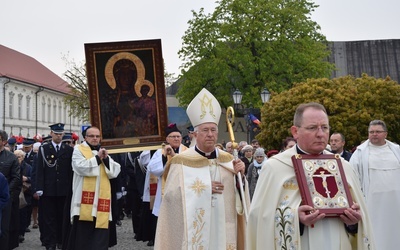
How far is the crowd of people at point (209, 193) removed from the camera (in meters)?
4.53

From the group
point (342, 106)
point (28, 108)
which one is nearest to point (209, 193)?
point (342, 106)

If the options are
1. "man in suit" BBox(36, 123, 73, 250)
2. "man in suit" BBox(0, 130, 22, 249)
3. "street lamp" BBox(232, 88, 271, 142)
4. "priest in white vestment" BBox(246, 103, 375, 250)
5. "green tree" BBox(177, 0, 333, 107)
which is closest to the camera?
"priest in white vestment" BBox(246, 103, 375, 250)

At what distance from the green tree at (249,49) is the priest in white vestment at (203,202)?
33.2m

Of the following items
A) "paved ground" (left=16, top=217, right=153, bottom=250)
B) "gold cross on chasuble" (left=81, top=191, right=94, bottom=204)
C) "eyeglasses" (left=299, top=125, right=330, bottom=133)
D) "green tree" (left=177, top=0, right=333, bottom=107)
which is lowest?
"paved ground" (left=16, top=217, right=153, bottom=250)

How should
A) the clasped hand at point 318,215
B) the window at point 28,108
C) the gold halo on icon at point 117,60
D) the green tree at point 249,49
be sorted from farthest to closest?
the window at point 28,108, the green tree at point 249,49, the gold halo on icon at point 117,60, the clasped hand at point 318,215

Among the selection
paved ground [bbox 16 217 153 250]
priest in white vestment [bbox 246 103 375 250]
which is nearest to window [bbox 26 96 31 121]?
Result: paved ground [bbox 16 217 153 250]

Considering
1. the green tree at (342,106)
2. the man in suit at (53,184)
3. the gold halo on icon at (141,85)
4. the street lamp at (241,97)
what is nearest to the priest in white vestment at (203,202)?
the gold halo on icon at (141,85)

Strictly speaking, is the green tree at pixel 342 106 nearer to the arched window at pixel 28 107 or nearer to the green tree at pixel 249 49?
the green tree at pixel 249 49

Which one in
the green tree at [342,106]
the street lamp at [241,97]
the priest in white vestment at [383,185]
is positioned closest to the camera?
the priest in white vestment at [383,185]

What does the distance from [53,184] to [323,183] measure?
8.12m

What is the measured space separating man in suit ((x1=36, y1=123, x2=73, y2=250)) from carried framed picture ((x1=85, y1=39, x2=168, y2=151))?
5.43 ft

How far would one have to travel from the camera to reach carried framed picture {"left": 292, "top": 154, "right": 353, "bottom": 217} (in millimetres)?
4402

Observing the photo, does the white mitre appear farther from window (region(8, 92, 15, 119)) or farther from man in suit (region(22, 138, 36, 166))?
window (region(8, 92, 15, 119))

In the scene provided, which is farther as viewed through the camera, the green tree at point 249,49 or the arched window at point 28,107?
the arched window at point 28,107
